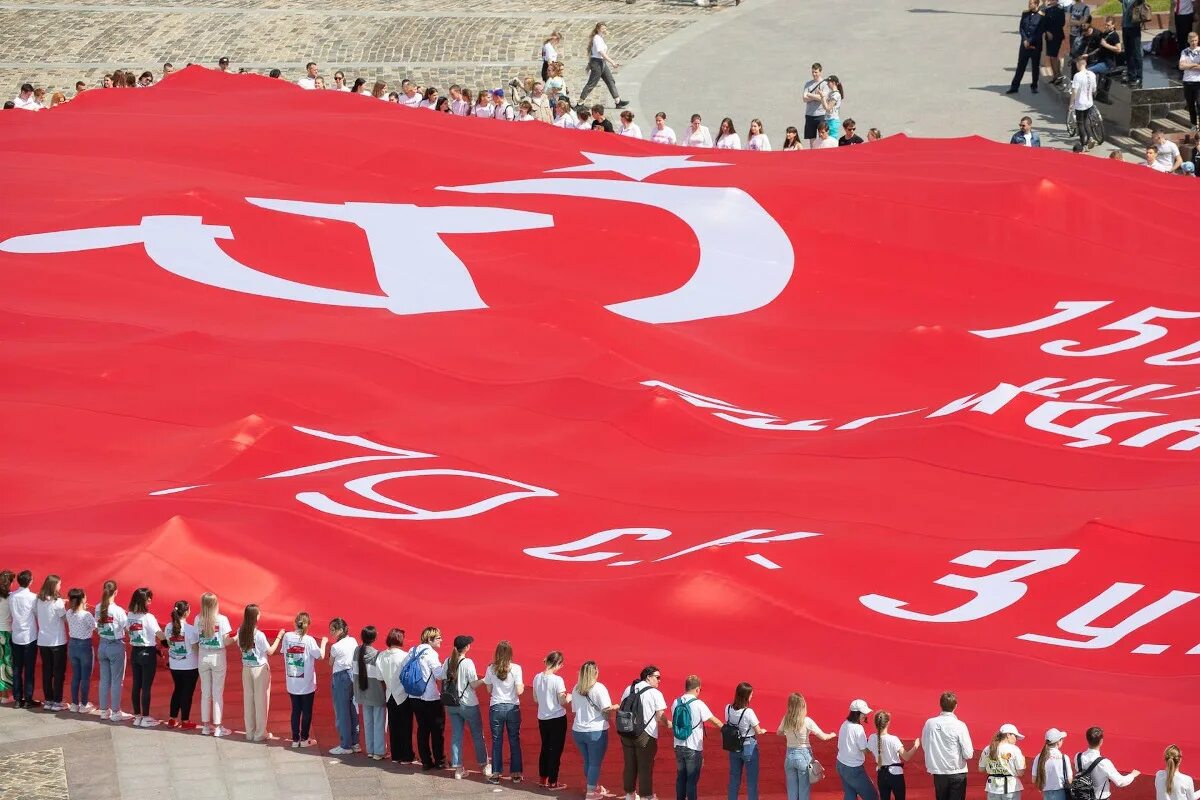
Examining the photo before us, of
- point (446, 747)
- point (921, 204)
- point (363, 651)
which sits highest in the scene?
point (921, 204)

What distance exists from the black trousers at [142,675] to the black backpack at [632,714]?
3680 mm

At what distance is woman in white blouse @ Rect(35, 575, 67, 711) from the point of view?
44.9 ft

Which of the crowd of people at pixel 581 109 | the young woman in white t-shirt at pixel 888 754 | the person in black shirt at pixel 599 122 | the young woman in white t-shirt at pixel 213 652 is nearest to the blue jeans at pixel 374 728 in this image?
the young woman in white t-shirt at pixel 213 652

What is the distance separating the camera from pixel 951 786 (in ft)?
37.8

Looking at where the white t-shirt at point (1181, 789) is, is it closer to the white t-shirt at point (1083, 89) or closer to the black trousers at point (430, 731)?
the black trousers at point (430, 731)

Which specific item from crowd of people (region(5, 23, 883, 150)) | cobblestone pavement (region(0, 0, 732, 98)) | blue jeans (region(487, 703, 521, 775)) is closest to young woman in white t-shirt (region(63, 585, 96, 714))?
blue jeans (region(487, 703, 521, 775))

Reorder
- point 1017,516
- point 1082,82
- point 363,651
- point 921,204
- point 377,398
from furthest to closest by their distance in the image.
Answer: point 1082,82
point 921,204
point 377,398
point 1017,516
point 363,651

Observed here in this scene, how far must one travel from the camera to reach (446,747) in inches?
529

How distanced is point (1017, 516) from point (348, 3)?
28781 mm

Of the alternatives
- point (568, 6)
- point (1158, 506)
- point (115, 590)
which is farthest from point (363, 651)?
point (568, 6)

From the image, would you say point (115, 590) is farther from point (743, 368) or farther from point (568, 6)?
point (568, 6)

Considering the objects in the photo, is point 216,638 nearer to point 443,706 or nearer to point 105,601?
point 105,601

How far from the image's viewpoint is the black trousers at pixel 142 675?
13.5 meters

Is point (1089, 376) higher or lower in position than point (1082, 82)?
lower
